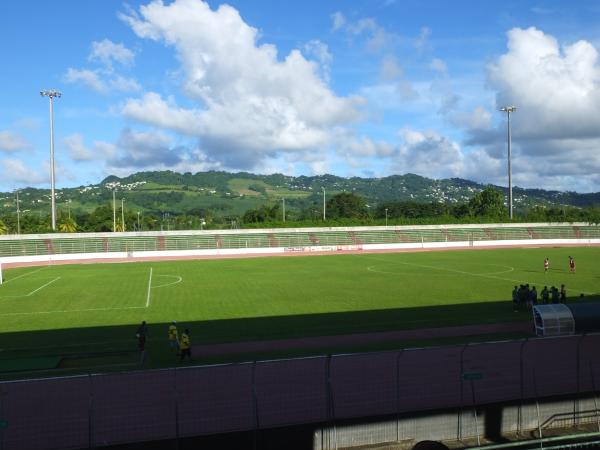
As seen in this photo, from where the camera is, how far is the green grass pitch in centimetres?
2244

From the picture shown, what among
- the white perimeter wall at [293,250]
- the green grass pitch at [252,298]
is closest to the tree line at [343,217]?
the white perimeter wall at [293,250]

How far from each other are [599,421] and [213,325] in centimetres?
1594

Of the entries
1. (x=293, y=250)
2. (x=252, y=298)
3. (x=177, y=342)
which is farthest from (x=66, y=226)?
(x=177, y=342)

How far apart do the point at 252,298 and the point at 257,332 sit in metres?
9.37

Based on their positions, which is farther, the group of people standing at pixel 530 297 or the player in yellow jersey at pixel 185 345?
the group of people standing at pixel 530 297

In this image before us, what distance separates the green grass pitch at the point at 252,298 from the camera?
22.4m

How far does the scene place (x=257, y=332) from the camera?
22.2 meters

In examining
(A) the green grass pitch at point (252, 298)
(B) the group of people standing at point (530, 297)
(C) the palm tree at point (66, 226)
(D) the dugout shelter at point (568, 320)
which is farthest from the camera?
(C) the palm tree at point (66, 226)

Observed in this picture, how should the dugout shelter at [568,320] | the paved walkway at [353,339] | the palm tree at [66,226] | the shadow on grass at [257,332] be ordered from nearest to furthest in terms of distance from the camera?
the dugout shelter at [568,320], the shadow on grass at [257,332], the paved walkway at [353,339], the palm tree at [66,226]

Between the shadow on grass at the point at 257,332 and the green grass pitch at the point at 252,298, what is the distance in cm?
5

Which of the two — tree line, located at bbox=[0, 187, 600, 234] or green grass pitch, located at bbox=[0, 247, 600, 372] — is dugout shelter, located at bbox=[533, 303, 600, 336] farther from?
tree line, located at bbox=[0, 187, 600, 234]

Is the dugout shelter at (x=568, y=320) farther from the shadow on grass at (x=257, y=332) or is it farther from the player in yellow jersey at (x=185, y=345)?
the player in yellow jersey at (x=185, y=345)

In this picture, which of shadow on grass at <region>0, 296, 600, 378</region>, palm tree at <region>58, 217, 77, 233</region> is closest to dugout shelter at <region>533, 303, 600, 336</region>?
shadow on grass at <region>0, 296, 600, 378</region>

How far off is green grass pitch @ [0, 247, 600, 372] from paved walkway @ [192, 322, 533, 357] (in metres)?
1.05
